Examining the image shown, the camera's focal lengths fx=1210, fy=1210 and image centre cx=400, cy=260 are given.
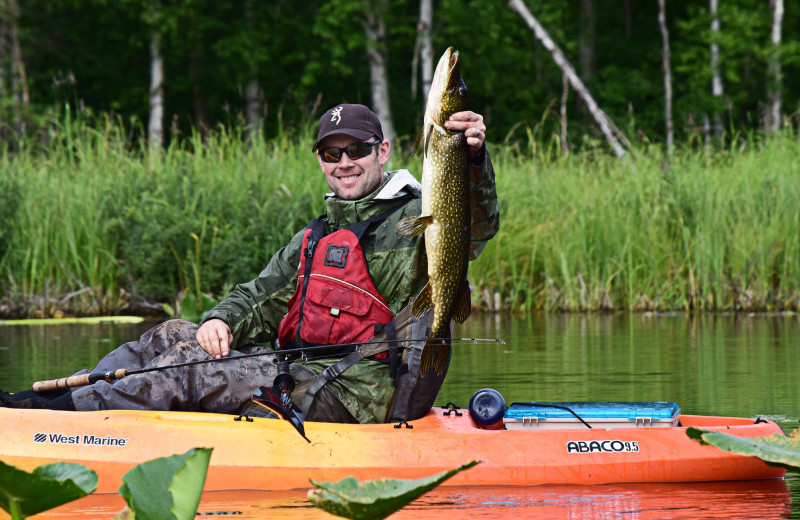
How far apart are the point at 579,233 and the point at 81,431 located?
24.1ft

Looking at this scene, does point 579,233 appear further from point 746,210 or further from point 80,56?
point 80,56

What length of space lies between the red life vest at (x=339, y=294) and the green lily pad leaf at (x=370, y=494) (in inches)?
118

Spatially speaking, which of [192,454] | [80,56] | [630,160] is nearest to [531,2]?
[80,56]

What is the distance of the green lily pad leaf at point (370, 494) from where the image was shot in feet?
5.33

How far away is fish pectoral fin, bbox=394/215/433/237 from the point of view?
4.12m

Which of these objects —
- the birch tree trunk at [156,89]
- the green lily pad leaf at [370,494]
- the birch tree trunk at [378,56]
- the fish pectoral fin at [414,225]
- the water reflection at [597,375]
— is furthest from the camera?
the birch tree trunk at [156,89]

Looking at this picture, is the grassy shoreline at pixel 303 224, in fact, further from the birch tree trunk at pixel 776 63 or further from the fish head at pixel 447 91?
the birch tree trunk at pixel 776 63

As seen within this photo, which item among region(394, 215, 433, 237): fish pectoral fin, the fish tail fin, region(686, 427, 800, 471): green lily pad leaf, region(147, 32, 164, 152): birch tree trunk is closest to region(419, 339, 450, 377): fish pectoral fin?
the fish tail fin

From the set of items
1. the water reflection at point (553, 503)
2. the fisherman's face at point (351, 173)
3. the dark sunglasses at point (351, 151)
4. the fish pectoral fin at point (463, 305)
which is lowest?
the water reflection at point (553, 503)

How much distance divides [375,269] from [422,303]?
0.41m

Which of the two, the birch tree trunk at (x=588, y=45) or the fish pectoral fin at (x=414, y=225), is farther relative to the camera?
the birch tree trunk at (x=588, y=45)

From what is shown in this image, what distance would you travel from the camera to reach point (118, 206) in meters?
11.4

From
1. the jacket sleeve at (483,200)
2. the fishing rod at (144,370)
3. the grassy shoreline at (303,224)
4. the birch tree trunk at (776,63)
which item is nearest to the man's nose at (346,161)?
the jacket sleeve at (483,200)

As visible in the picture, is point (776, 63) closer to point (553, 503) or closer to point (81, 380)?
point (553, 503)
